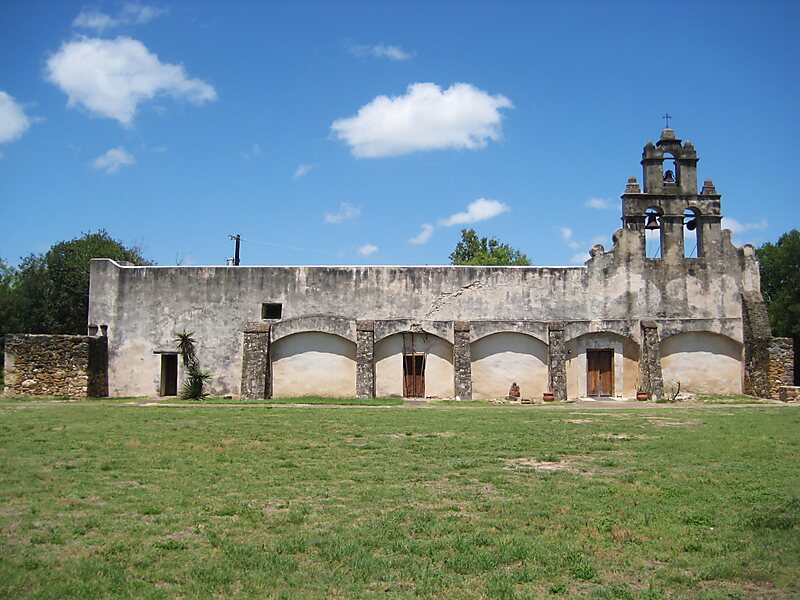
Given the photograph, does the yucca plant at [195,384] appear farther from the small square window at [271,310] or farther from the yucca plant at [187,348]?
the small square window at [271,310]

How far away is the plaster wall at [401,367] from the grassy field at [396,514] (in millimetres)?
11711

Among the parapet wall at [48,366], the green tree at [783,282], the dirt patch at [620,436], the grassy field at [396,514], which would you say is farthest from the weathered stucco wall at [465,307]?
the grassy field at [396,514]

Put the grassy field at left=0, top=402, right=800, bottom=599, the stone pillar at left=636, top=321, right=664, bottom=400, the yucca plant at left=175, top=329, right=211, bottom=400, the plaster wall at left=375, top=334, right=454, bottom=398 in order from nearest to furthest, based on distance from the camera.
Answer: the grassy field at left=0, top=402, right=800, bottom=599
the stone pillar at left=636, top=321, right=664, bottom=400
the yucca plant at left=175, top=329, right=211, bottom=400
the plaster wall at left=375, top=334, right=454, bottom=398

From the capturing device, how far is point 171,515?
26.6 ft

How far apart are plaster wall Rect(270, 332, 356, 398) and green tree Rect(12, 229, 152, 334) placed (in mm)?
18338

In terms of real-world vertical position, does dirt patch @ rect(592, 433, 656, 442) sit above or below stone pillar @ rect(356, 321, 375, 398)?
below

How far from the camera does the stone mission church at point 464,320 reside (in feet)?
87.1

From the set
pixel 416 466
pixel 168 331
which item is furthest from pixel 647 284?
Result: pixel 416 466

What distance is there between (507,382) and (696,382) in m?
6.41

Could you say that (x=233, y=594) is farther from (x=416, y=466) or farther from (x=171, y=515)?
(x=416, y=466)

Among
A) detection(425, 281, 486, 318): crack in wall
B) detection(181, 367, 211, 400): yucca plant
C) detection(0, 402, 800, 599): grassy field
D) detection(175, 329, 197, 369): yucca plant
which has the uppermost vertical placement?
detection(425, 281, 486, 318): crack in wall

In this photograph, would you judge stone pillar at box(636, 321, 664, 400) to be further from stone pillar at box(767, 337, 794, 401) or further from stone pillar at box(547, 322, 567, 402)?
stone pillar at box(767, 337, 794, 401)

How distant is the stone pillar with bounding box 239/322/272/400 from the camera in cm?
2600

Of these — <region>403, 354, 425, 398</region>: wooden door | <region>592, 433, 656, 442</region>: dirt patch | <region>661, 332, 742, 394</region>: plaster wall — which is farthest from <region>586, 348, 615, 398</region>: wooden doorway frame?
<region>592, 433, 656, 442</region>: dirt patch
